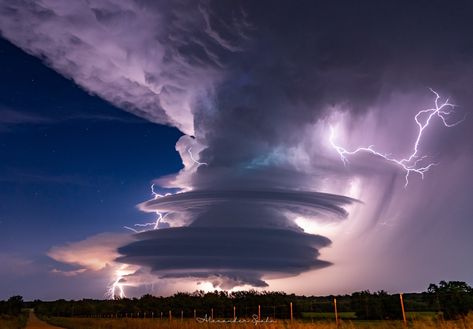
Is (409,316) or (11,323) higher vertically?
(409,316)

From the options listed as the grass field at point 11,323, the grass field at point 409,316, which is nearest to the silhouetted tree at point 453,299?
the grass field at point 409,316

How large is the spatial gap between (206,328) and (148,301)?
84.3 m

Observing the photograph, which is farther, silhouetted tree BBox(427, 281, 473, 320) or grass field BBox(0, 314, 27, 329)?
grass field BBox(0, 314, 27, 329)

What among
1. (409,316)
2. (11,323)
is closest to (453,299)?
(409,316)

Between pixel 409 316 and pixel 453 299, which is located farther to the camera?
pixel 409 316

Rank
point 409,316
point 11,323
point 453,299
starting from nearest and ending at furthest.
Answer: point 453,299
point 409,316
point 11,323

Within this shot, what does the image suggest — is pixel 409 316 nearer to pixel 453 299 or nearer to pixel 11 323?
pixel 453 299

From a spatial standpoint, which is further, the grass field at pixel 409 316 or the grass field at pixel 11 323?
the grass field at pixel 11 323

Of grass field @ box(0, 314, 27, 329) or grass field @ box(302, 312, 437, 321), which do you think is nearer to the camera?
grass field @ box(302, 312, 437, 321)

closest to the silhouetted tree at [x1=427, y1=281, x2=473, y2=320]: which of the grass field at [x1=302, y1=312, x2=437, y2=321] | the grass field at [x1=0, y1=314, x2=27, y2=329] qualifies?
the grass field at [x1=302, y1=312, x2=437, y2=321]

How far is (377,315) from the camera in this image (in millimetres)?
33281

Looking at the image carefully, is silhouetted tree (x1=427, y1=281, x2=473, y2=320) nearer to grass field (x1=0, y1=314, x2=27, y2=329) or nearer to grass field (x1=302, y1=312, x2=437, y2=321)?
grass field (x1=302, y1=312, x2=437, y2=321)

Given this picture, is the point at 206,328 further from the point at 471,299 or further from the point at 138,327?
the point at 471,299

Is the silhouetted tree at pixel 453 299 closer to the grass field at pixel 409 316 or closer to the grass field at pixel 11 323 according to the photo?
the grass field at pixel 409 316
